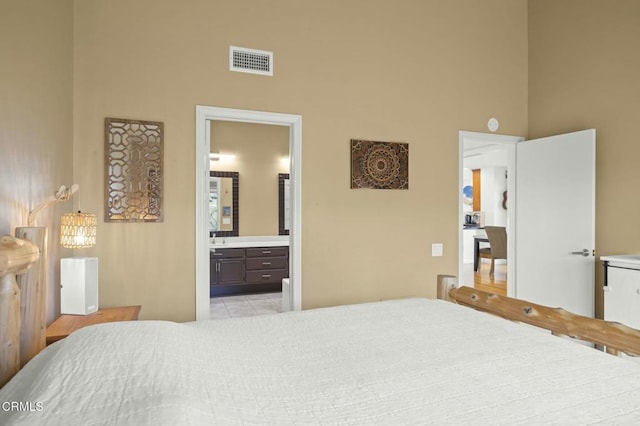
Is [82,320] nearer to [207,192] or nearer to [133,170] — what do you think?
[133,170]

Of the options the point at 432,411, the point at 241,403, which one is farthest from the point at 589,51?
the point at 241,403

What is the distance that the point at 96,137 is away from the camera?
104 inches

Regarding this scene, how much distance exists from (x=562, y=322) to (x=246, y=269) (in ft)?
15.0

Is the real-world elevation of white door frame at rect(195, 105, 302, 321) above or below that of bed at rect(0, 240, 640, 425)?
above

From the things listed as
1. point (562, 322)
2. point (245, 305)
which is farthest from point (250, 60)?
point (245, 305)

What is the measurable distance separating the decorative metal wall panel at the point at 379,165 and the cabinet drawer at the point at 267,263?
283cm

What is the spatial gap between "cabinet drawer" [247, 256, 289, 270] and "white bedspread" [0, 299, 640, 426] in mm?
4146

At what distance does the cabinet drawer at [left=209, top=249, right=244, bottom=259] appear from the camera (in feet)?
18.1

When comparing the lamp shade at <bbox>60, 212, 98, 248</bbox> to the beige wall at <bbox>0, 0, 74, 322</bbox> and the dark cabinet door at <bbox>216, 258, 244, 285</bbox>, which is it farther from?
the dark cabinet door at <bbox>216, 258, 244, 285</bbox>

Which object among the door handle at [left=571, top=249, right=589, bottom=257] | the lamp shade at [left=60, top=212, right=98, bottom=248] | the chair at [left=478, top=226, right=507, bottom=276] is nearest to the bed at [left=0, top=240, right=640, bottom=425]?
the lamp shade at [left=60, top=212, right=98, bottom=248]

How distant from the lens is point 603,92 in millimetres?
3332

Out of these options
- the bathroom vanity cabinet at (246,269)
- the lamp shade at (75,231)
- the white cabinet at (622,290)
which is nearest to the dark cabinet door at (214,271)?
the bathroom vanity cabinet at (246,269)

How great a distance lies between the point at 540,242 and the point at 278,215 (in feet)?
12.5

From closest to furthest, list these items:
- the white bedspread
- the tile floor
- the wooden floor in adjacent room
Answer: the white bedspread < the tile floor < the wooden floor in adjacent room
